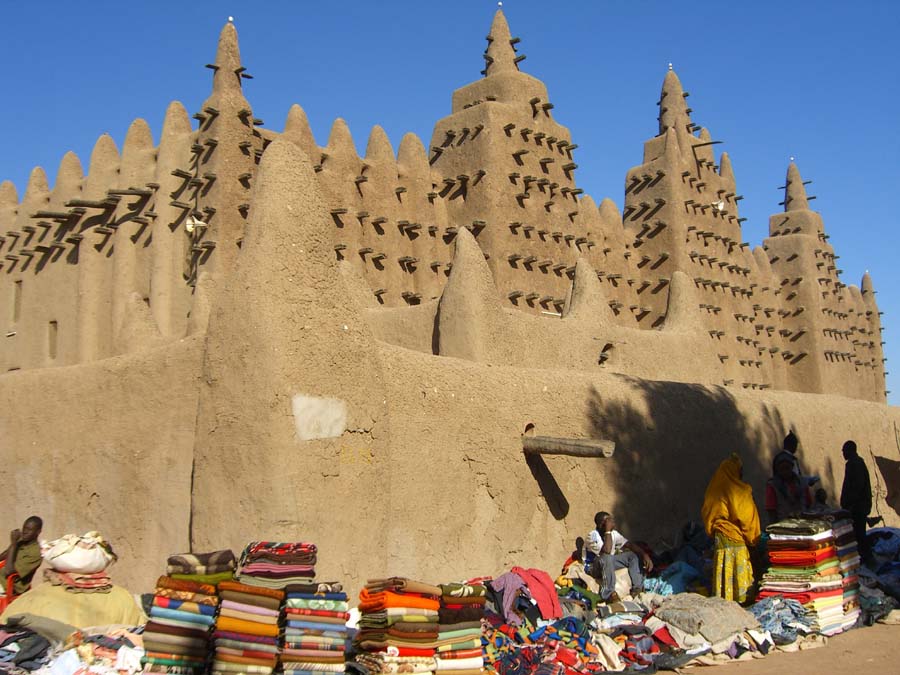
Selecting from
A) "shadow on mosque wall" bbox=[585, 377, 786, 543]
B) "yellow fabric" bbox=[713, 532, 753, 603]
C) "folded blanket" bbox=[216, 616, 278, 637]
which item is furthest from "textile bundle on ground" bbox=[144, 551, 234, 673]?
"shadow on mosque wall" bbox=[585, 377, 786, 543]

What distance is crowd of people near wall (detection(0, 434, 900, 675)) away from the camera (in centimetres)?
630

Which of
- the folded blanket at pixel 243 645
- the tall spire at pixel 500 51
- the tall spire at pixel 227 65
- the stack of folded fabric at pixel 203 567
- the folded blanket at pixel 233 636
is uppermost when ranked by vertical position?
the tall spire at pixel 500 51

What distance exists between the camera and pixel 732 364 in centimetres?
2409

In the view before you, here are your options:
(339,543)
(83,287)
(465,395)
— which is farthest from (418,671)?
(83,287)

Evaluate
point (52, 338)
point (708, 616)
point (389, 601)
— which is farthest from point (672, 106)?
point (389, 601)

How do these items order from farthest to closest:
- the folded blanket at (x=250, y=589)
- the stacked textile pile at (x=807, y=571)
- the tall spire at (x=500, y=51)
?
the tall spire at (x=500, y=51) < the stacked textile pile at (x=807, y=571) < the folded blanket at (x=250, y=589)

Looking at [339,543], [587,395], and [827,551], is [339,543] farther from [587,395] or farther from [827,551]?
[827,551]

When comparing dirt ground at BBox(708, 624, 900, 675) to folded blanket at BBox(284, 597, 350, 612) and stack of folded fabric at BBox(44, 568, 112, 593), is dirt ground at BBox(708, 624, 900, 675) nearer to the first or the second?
folded blanket at BBox(284, 597, 350, 612)

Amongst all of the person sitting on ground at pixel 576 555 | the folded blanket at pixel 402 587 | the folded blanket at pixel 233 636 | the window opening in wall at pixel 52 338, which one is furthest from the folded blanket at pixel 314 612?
the window opening in wall at pixel 52 338

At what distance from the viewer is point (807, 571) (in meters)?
8.78

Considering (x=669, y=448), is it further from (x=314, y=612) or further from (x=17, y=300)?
(x=17, y=300)

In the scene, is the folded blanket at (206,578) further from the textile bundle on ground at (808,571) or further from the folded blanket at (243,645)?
the textile bundle on ground at (808,571)

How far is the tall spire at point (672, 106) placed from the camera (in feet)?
81.7

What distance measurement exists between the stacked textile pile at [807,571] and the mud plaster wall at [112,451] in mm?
5115
